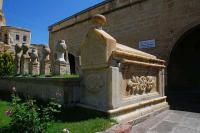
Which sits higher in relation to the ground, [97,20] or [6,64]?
[97,20]

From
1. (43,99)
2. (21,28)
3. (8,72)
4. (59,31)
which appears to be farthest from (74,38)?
(21,28)

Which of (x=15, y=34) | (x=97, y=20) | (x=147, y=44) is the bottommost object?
(x=97, y=20)

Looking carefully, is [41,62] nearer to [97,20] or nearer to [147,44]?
[97,20]

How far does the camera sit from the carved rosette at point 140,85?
168 inches

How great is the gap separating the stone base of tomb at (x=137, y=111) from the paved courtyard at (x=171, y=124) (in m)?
0.14

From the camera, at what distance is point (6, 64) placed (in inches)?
409

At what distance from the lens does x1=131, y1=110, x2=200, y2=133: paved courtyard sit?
12.2 feet

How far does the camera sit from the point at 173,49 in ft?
28.1

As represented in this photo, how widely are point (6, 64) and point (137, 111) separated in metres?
8.45

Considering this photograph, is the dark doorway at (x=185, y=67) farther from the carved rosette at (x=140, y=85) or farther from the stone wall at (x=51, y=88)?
the stone wall at (x=51, y=88)

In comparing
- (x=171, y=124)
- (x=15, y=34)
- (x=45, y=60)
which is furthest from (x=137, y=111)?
(x=15, y=34)

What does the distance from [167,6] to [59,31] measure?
10.5m

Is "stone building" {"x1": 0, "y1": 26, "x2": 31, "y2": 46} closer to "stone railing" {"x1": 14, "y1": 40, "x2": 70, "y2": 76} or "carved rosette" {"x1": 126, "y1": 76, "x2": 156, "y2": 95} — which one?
"stone railing" {"x1": 14, "y1": 40, "x2": 70, "y2": 76}

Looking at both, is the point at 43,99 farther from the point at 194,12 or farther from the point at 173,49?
the point at 194,12
